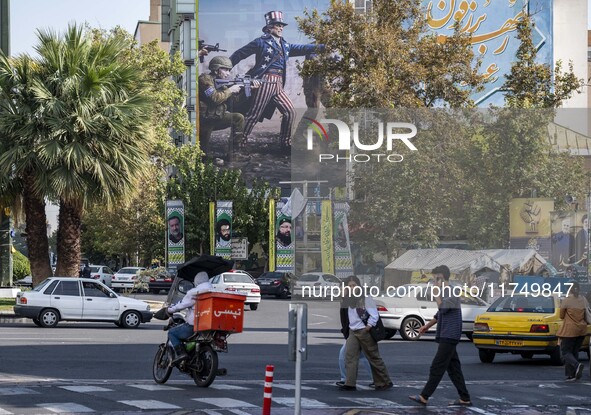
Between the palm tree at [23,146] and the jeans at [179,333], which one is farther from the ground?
the palm tree at [23,146]

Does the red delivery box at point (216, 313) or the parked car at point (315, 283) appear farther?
the parked car at point (315, 283)

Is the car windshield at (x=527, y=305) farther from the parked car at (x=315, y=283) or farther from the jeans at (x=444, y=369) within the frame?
the jeans at (x=444, y=369)

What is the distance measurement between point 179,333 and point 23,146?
60.6ft

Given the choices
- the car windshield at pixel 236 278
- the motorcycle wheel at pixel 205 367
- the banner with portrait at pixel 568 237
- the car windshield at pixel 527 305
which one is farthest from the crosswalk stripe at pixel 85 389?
the car windshield at pixel 236 278

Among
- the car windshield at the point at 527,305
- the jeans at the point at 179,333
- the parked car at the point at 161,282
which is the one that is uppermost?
the parked car at the point at 161,282

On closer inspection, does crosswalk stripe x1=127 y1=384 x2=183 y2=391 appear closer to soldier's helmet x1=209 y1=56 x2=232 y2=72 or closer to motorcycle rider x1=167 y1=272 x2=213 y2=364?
motorcycle rider x1=167 y1=272 x2=213 y2=364

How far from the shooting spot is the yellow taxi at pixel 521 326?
73.0ft

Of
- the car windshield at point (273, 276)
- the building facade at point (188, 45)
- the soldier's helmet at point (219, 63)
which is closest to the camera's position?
the car windshield at point (273, 276)

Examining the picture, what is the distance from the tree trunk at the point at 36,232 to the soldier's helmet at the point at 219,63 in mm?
63035

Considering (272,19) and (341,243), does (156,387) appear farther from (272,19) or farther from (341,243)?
(272,19)

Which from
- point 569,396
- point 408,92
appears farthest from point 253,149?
point 569,396

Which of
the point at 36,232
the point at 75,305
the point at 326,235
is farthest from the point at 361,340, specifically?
the point at 36,232

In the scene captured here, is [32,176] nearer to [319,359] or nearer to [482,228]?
[319,359]

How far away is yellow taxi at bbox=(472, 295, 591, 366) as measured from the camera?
22.3m
